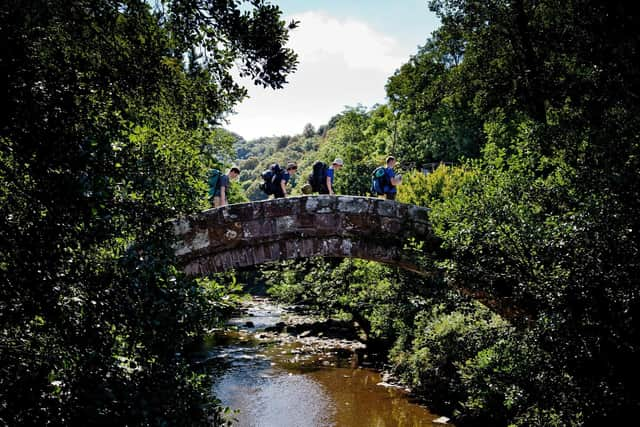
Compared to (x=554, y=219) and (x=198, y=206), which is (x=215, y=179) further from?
(x=554, y=219)

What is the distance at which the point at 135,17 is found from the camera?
3.90 m

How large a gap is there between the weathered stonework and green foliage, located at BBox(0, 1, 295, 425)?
3.06 metres

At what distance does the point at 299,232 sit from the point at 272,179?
4.58 ft

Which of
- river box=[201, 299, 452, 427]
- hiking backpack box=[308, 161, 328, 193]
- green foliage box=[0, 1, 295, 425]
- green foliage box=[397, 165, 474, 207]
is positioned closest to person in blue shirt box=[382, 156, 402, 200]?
hiking backpack box=[308, 161, 328, 193]

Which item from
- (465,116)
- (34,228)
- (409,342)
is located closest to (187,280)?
(34,228)

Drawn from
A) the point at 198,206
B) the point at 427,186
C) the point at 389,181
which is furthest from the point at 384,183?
the point at 198,206

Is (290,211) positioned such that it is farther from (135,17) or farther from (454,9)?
(454,9)

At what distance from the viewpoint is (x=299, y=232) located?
7.75 meters

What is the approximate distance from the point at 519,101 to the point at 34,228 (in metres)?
8.45

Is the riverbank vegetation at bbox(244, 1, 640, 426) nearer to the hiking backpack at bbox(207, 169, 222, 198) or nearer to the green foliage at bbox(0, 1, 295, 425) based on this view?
the hiking backpack at bbox(207, 169, 222, 198)

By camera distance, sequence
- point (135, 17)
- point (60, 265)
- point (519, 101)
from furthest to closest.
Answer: point (519, 101) < point (135, 17) < point (60, 265)

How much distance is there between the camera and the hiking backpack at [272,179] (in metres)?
8.59


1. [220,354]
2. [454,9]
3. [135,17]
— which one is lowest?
[220,354]

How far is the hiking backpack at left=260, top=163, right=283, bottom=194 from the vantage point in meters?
8.59
